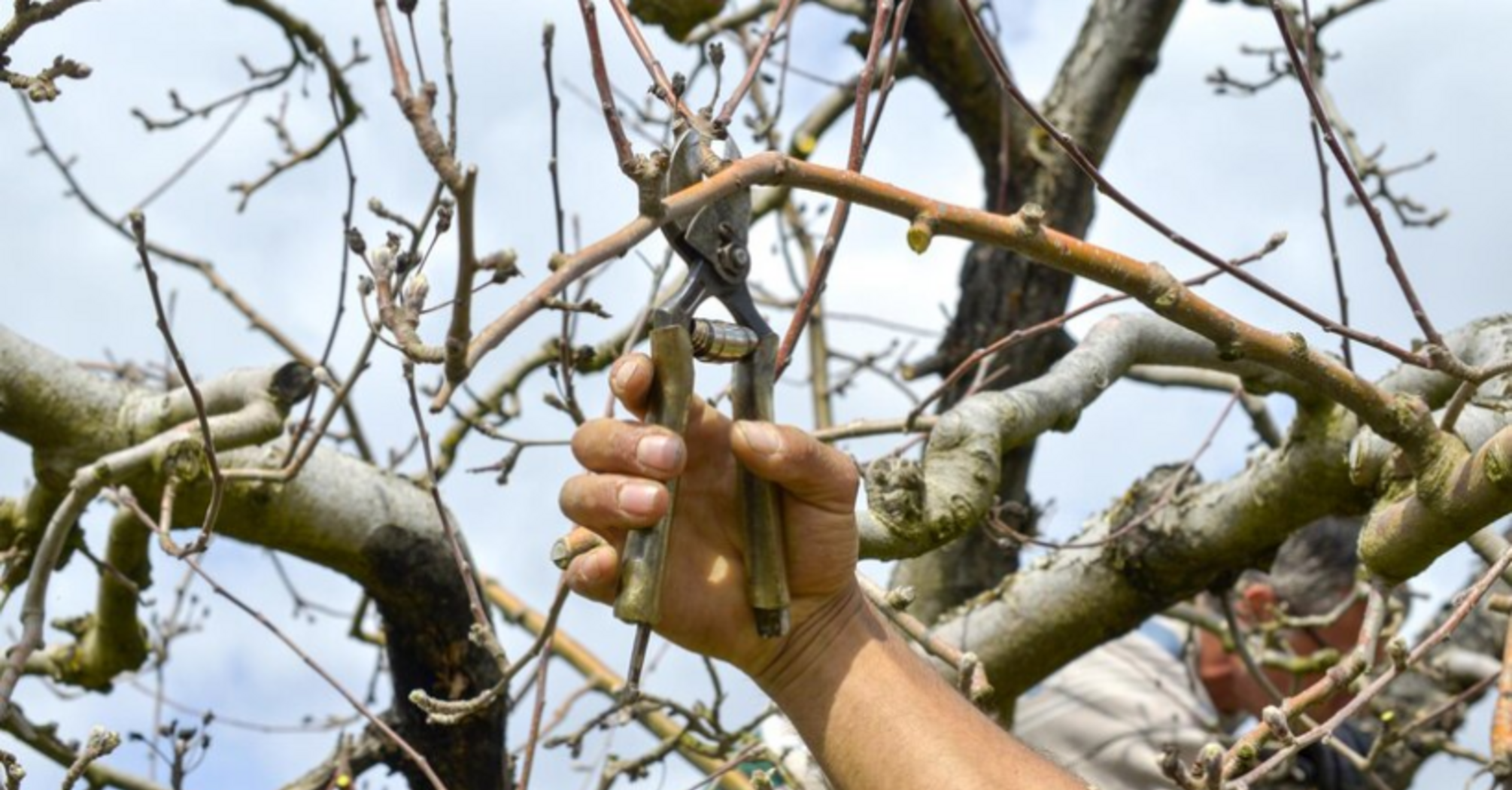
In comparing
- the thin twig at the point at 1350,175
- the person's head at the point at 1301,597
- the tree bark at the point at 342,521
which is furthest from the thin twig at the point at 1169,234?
the person's head at the point at 1301,597

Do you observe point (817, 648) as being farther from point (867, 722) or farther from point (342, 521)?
point (342, 521)

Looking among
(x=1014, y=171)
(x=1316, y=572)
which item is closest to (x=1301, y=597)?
(x=1316, y=572)

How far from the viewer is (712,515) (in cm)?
209

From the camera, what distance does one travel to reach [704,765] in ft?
15.2

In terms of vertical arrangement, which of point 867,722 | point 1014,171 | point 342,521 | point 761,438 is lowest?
point 867,722

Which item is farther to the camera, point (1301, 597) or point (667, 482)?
point (1301, 597)

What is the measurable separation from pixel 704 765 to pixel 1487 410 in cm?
233

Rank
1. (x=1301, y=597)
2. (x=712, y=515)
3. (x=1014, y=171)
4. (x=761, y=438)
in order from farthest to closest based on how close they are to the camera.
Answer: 1. (x=1301, y=597)
2. (x=1014, y=171)
3. (x=712, y=515)
4. (x=761, y=438)

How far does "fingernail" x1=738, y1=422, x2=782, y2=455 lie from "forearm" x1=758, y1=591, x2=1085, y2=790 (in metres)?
0.36

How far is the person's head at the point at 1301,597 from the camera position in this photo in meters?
5.48

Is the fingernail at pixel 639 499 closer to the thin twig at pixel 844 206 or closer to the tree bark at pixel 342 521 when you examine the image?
the thin twig at pixel 844 206

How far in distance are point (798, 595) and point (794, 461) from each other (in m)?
0.28

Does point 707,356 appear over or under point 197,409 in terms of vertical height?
under

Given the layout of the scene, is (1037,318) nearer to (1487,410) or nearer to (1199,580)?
(1199,580)
